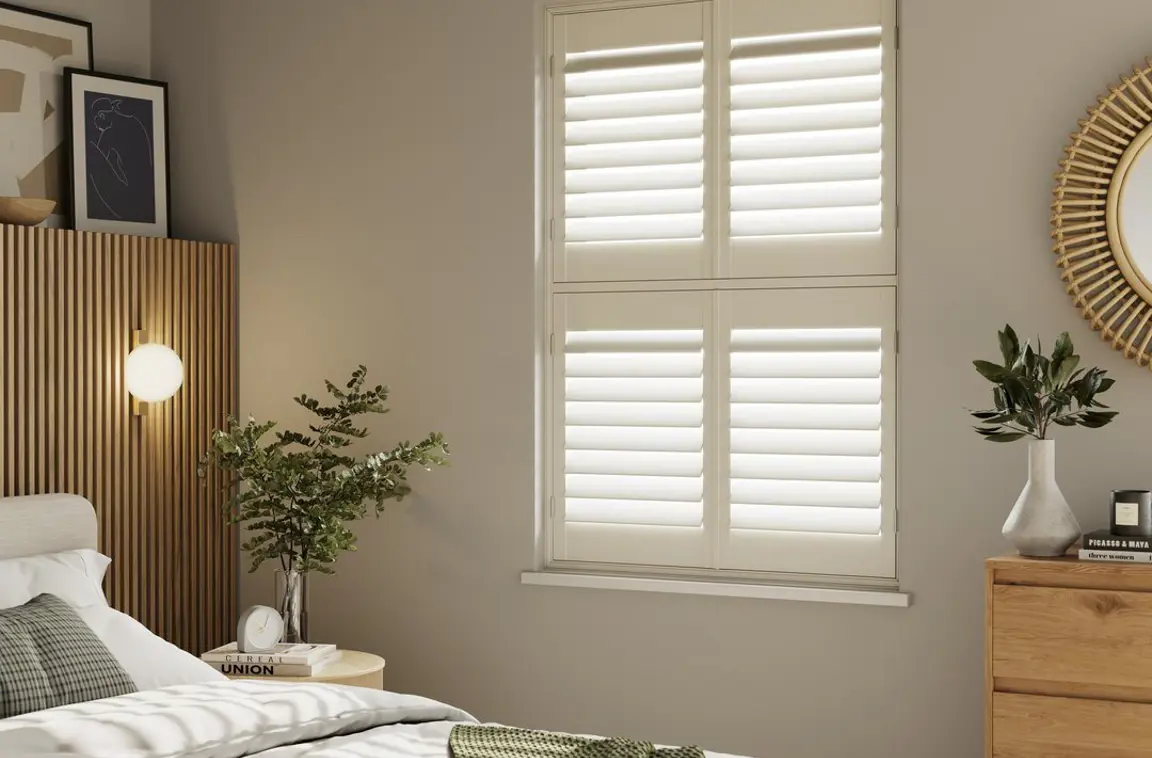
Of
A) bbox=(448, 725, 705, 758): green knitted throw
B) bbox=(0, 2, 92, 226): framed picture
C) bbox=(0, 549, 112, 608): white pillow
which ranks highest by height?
bbox=(0, 2, 92, 226): framed picture

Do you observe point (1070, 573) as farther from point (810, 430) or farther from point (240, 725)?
point (240, 725)

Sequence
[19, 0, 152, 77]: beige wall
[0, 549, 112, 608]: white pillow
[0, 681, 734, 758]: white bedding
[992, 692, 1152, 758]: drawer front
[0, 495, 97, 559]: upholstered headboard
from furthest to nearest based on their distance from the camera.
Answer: [19, 0, 152, 77]: beige wall, [0, 495, 97, 559]: upholstered headboard, [0, 549, 112, 608]: white pillow, [992, 692, 1152, 758]: drawer front, [0, 681, 734, 758]: white bedding

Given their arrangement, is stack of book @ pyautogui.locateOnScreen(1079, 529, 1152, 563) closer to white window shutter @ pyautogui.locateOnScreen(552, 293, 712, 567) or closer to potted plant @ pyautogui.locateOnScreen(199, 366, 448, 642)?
white window shutter @ pyautogui.locateOnScreen(552, 293, 712, 567)

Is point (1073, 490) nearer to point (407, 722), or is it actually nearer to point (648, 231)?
point (648, 231)

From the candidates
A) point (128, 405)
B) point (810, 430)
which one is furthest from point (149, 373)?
point (810, 430)

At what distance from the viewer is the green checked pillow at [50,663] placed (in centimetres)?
250

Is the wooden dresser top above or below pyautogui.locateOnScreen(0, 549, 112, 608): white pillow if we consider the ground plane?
above

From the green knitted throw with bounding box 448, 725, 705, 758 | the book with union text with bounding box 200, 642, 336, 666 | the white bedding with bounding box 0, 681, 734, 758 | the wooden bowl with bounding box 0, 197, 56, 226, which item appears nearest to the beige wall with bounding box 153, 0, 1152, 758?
the book with union text with bounding box 200, 642, 336, 666

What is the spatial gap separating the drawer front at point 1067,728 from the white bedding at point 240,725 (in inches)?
32.5

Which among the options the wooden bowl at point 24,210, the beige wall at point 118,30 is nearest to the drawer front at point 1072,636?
the wooden bowl at point 24,210

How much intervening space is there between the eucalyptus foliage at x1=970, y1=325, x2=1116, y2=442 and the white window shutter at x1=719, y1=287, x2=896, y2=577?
0.45 m

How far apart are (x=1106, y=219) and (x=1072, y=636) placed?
3.49ft

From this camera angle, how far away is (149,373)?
3660 mm

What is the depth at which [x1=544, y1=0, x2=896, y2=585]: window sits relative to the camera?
3379mm
